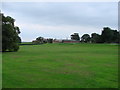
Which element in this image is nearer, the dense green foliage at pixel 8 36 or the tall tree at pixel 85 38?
the dense green foliage at pixel 8 36

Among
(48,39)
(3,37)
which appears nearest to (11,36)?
(3,37)

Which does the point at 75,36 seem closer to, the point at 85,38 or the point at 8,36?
the point at 85,38

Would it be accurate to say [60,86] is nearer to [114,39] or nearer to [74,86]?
[74,86]

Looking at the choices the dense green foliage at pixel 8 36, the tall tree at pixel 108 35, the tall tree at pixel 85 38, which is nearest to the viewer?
the dense green foliage at pixel 8 36

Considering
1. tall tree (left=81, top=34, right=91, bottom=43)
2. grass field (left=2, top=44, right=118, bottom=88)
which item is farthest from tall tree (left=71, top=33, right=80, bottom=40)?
grass field (left=2, top=44, right=118, bottom=88)

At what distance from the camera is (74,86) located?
17.6ft

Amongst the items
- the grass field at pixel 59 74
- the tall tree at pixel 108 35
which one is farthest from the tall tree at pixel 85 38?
the grass field at pixel 59 74

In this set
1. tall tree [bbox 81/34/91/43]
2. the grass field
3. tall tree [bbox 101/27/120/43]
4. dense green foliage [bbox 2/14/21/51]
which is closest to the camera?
the grass field

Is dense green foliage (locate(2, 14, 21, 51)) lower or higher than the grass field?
higher

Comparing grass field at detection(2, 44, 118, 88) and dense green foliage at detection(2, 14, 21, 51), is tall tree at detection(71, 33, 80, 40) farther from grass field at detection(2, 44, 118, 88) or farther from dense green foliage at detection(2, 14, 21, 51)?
grass field at detection(2, 44, 118, 88)

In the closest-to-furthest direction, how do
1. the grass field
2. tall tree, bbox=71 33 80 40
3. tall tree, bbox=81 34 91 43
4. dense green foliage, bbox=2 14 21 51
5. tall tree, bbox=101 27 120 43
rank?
the grass field
dense green foliage, bbox=2 14 21 51
tall tree, bbox=101 27 120 43
tall tree, bbox=81 34 91 43
tall tree, bbox=71 33 80 40

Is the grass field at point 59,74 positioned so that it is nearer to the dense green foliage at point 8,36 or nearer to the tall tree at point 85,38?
the dense green foliage at point 8,36

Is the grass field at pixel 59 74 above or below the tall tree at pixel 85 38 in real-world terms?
below

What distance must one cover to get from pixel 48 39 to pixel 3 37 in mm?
102731
